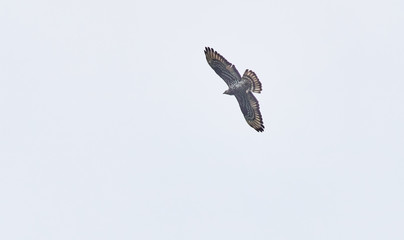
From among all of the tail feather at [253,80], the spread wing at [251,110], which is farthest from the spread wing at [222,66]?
the spread wing at [251,110]

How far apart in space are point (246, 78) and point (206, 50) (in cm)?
294

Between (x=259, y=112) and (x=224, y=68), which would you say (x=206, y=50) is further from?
(x=259, y=112)

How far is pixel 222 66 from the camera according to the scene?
181 feet

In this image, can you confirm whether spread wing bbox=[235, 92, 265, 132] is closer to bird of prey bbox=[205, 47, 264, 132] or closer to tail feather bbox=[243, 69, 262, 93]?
bird of prey bbox=[205, 47, 264, 132]

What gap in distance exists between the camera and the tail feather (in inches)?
2179

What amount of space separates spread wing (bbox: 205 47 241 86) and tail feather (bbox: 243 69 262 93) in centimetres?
51

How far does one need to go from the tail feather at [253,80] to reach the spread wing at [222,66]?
0.51 meters

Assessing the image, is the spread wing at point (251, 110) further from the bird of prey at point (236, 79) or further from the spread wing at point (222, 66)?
the spread wing at point (222, 66)

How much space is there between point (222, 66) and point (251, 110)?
3977 millimetres

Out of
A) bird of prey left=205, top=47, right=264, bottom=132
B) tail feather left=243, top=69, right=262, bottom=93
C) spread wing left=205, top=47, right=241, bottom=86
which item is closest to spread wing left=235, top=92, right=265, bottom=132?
bird of prey left=205, top=47, right=264, bottom=132

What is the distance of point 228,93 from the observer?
185 ft

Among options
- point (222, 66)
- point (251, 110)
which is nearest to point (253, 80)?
point (222, 66)

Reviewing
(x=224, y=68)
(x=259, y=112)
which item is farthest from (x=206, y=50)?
(x=259, y=112)

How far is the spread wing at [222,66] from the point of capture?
54969 mm
